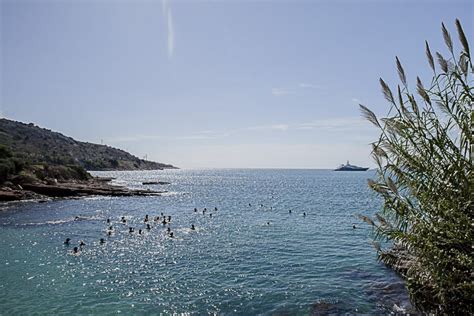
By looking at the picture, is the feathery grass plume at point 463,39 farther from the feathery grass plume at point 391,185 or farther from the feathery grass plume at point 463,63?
the feathery grass plume at point 391,185

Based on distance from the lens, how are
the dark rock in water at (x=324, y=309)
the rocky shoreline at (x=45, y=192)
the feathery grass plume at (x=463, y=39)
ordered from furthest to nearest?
the rocky shoreline at (x=45, y=192), the dark rock in water at (x=324, y=309), the feathery grass plume at (x=463, y=39)

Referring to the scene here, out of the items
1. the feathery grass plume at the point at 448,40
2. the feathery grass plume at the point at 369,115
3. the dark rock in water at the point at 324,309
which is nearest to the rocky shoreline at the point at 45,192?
the dark rock in water at the point at 324,309

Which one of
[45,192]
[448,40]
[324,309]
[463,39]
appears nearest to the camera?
[463,39]

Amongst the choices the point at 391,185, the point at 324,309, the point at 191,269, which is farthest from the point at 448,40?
the point at 191,269

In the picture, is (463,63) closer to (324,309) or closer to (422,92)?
(422,92)

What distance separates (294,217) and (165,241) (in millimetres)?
20559

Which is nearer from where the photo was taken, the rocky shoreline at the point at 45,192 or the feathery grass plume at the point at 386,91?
the feathery grass plume at the point at 386,91

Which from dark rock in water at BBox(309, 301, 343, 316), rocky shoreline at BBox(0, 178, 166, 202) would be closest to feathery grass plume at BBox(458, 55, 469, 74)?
dark rock in water at BBox(309, 301, 343, 316)

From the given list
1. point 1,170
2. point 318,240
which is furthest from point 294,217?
point 1,170

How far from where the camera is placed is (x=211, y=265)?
69.5ft

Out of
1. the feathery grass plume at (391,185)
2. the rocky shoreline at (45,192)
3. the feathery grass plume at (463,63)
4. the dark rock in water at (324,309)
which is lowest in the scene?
the dark rock in water at (324,309)

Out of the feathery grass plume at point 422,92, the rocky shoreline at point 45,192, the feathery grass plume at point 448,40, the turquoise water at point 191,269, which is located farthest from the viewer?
the rocky shoreline at point 45,192

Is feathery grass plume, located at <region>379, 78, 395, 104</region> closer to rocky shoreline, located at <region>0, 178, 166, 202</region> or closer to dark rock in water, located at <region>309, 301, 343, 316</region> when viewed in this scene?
dark rock in water, located at <region>309, 301, 343, 316</region>

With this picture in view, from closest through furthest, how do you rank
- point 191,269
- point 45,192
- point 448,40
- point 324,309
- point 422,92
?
1. point 448,40
2. point 422,92
3. point 324,309
4. point 191,269
5. point 45,192
